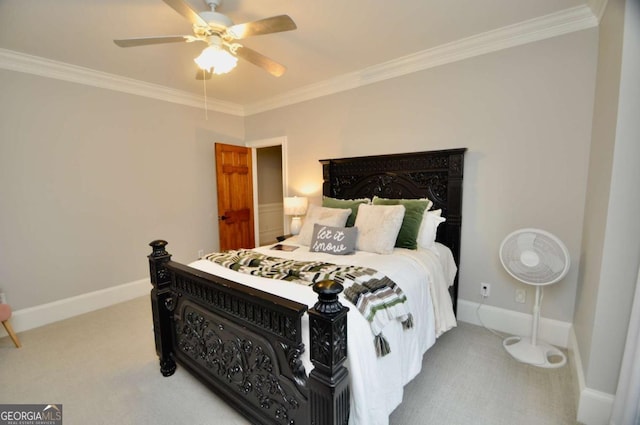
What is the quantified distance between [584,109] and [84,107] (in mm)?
4682

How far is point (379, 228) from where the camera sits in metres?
2.33

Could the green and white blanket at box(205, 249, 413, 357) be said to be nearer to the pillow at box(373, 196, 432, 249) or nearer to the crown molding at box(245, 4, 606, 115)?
the pillow at box(373, 196, 432, 249)

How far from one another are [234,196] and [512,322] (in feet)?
12.3

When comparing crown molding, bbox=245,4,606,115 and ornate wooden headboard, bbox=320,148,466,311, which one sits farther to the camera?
ornate wooden headboard, bbox=320,148,466,311

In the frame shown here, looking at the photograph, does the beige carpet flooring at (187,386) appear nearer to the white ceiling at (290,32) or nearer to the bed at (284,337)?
the bed at (284,337)

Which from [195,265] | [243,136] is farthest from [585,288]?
[243,136]

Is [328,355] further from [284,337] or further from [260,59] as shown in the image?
[260,59]

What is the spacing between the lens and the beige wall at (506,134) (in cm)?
216

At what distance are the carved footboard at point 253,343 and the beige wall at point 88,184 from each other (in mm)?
1782

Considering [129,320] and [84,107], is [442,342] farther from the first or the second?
[84,107]

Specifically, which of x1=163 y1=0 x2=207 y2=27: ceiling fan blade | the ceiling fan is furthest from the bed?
x1=163 y1=0 x2=207 y2=27: ceiling fan blade

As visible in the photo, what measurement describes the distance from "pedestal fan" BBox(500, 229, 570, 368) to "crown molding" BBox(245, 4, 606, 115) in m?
1.59
